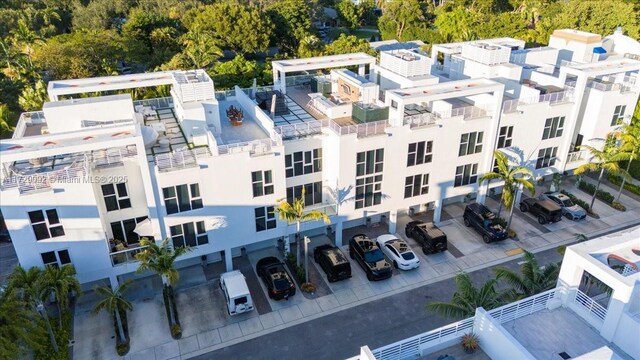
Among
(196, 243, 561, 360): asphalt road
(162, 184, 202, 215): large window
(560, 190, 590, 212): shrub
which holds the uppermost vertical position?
(162, 184, 202, 215): large window

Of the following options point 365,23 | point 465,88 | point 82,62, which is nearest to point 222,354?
point 465,88

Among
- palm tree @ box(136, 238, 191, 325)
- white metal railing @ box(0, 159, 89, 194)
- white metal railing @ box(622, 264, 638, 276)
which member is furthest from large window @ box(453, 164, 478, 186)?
white metal railing @ box(0, 159, 89, 194)

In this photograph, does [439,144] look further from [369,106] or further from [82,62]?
[82,62]

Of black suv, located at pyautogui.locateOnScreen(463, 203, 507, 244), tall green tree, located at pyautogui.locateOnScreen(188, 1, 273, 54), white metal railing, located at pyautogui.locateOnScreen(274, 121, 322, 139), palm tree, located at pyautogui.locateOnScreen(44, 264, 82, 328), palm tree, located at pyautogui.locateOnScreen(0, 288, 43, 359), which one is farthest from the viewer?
tall green tree, located at pyautogui.locateOnScreen(188, 1, 273, 54)

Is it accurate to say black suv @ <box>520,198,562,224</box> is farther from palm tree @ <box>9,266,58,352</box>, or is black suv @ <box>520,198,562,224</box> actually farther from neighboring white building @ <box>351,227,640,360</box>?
palm tree @ <box>9,266,58,352</box>

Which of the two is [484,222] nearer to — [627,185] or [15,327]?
[627,185]

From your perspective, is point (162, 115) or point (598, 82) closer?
point (162, 115)

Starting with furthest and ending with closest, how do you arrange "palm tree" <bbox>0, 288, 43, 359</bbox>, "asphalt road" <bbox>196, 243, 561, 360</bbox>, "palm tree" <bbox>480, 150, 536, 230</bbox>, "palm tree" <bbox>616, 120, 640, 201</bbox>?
"palm tree" <bbox>616, 120, 640, 201</bbox> → "palm tree" <bbox>480, 150, 536, 230</bbox> → "asphalt road" <bbox>196, 243, 561, 360</bbox> → "palm tree" <bbox>0, 288, 43, 359</bbox>
